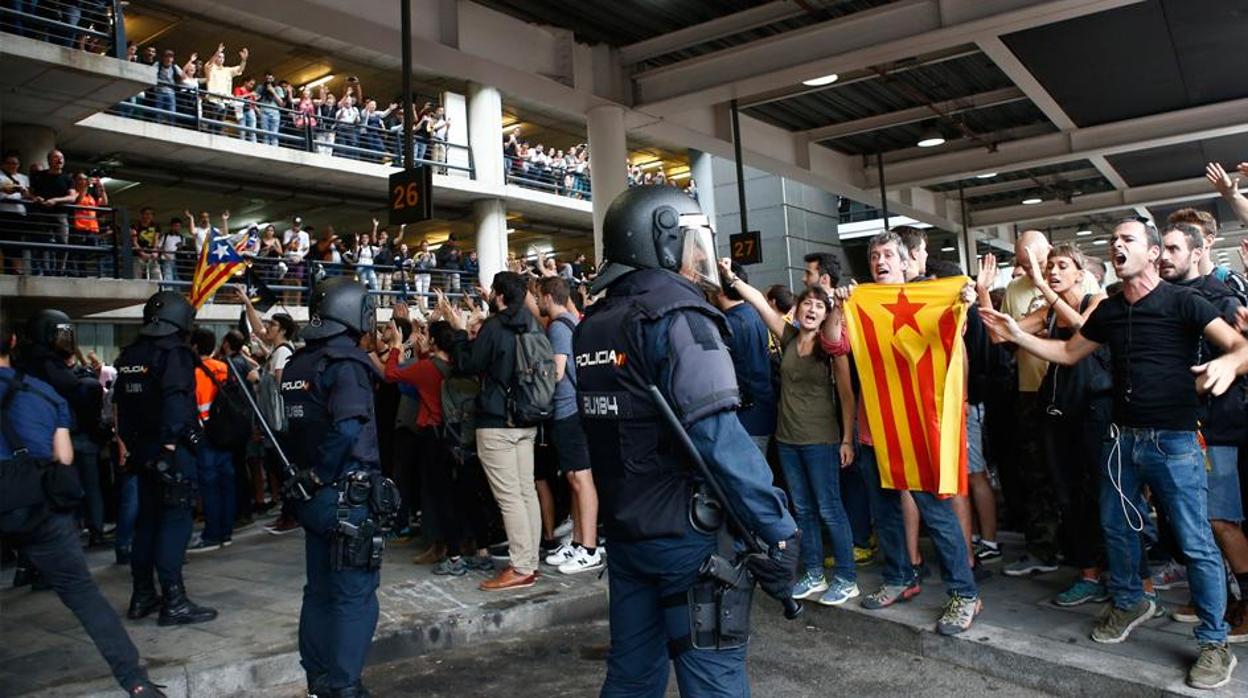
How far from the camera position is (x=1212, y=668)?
370cm

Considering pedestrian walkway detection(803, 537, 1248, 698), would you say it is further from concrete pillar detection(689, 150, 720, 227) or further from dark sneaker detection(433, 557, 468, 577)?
concrete pillar detection(689, 150, 720, 227)

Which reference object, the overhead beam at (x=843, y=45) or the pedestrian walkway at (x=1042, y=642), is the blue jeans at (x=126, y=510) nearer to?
the pedestrian walkway at (x=1042, y=642)

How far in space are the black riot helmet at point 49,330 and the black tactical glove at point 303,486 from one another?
3839mm

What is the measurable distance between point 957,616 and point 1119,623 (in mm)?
734

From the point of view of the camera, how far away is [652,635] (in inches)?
113

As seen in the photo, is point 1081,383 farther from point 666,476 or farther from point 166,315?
point 166,315

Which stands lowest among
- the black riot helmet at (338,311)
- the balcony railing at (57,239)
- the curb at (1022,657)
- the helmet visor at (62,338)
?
the curb at (1022,657)

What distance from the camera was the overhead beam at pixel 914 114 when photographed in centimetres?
1338

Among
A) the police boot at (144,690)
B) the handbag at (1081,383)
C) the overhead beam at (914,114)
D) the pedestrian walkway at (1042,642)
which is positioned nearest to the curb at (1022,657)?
the pedestrian walkway at (1042,642)

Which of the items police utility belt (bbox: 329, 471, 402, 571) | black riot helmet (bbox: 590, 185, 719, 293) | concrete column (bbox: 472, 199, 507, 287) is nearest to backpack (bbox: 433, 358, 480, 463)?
police utility belt (bbox: 329, 471, 402, 571)

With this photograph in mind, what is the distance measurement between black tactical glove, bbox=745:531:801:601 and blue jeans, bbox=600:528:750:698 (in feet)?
0.51

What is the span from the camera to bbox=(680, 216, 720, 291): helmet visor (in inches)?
121

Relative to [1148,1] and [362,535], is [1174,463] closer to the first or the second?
[362,535]

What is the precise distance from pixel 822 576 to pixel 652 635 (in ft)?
9.65
